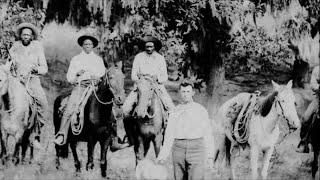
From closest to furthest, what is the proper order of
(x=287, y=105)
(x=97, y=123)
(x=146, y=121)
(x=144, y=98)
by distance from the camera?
(x=144, y=98) < (x=287, y=105) < (x=146, y=121) < (x=97, y=123)

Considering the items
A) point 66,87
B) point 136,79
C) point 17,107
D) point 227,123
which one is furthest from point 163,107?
point 17,107

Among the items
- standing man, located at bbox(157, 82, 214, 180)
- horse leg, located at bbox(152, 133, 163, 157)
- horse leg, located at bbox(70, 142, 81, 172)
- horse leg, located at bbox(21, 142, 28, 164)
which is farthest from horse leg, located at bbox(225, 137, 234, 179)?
horse leg, located at bbox(21, 142, 28, 164)

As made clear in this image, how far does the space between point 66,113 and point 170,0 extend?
7.28 feet

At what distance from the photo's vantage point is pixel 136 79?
23.9 feet

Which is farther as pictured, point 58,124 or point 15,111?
point 58,124

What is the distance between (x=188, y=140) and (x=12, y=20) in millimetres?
3499

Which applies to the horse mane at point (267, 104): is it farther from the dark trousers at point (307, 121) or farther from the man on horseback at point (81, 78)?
the man on horseback at point (81, 78)

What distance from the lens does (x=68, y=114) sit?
7.26 meters

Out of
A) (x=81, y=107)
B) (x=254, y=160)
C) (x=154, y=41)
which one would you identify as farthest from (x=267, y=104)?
(x=81, y=107)

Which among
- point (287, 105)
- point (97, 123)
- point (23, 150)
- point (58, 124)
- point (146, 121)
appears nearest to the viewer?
point (287, 105)

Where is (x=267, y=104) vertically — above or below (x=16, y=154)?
above

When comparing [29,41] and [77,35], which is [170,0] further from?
[29,41]

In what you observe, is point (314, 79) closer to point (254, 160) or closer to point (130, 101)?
point (254, 160)

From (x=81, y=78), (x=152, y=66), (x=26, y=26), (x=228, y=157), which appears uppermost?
(x=26, y=26)
